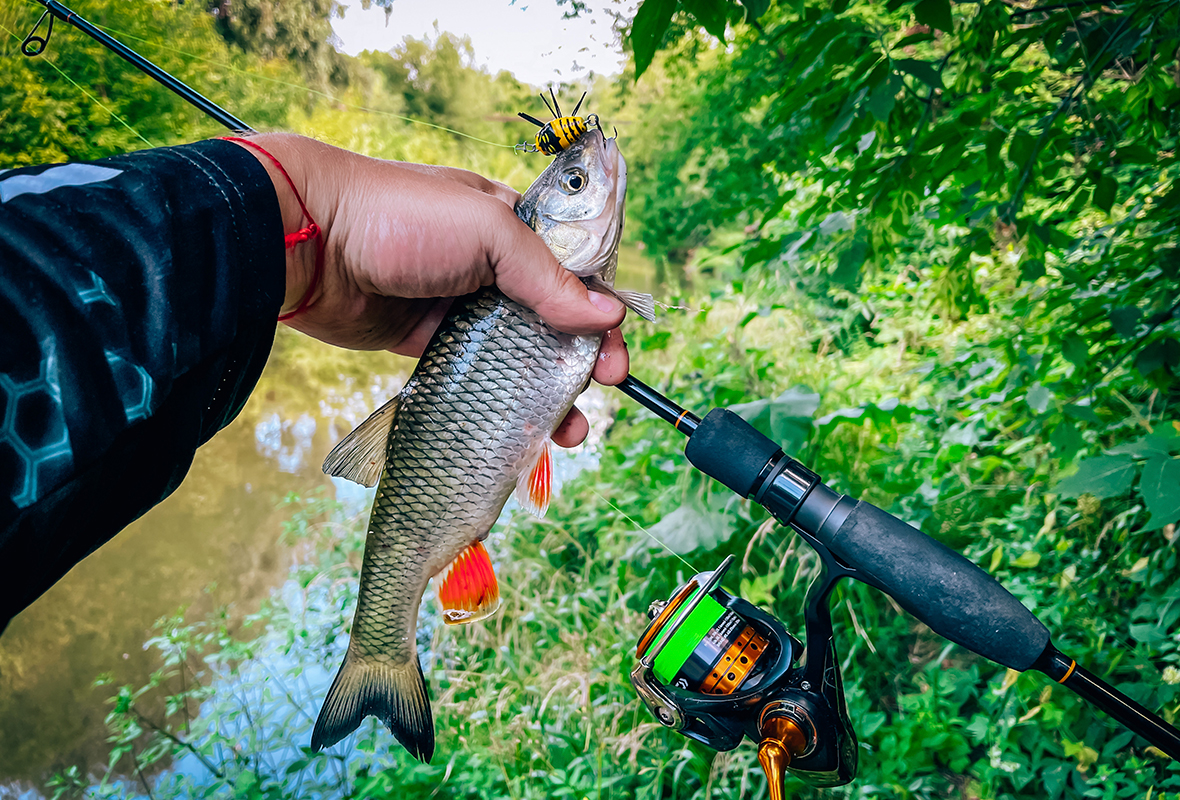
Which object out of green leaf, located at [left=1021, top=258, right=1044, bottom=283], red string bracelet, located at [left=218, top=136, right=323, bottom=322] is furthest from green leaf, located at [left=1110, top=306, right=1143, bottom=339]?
red string bracelet, located at [left=218, top=136, right=323, bottom=322]

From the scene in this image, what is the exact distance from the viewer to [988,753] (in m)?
2.15

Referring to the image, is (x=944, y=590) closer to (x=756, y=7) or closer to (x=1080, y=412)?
(x=756, y=7)

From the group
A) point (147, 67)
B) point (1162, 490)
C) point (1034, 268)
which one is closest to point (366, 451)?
point (147, 67)

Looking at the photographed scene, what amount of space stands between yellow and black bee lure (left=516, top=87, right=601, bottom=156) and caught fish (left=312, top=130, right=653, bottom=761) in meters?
0.02

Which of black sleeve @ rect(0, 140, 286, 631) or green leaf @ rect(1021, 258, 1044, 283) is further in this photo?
green leaf @ rect(1021, 258, 1044, 283)

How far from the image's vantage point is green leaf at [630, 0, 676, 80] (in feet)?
3.39

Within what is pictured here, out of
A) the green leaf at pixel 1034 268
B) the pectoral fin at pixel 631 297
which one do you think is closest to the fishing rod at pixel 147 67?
the pectoral fin at pixel 631 297

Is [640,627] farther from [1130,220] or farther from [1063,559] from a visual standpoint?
[1130,220]

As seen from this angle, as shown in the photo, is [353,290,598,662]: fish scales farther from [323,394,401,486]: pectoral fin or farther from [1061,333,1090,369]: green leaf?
[1061,333,1090,369]: green leaf

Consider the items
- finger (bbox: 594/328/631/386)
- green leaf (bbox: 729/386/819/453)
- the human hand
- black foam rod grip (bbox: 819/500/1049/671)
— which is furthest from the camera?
green leaf (bbox: 729/386/819/453)

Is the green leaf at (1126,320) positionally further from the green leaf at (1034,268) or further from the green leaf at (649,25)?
the green leaf at (649,25)

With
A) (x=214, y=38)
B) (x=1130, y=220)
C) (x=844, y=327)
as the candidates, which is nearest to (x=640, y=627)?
(x=1130, y=220)

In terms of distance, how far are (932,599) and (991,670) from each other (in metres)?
1.89

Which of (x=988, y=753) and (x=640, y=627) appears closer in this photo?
(x=988, y=753)
